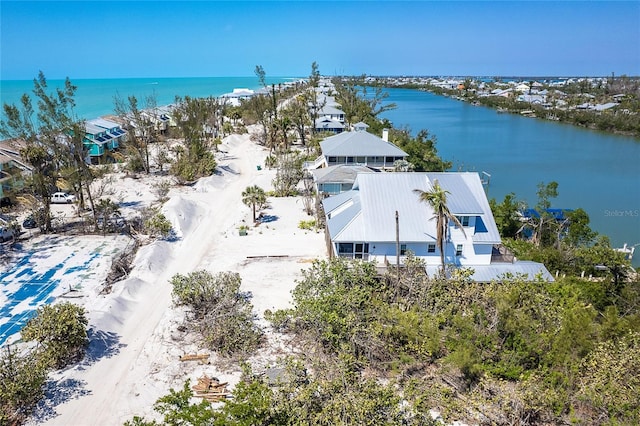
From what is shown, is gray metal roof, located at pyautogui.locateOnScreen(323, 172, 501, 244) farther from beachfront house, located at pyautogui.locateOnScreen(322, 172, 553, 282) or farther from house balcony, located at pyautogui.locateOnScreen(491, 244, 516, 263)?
house balcony, located at pyautogui.locateOnScreen(491, 244, 516, 263)

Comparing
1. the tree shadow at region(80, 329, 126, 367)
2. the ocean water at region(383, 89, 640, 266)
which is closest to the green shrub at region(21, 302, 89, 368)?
the tree shadow at region(80, 329, 126, 367)

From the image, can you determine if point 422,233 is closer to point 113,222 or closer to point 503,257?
point 503,257

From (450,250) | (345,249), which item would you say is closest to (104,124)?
(345,249)

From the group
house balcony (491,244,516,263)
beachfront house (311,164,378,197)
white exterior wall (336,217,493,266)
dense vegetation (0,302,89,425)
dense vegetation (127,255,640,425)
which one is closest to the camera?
dense vegetation (127,255,640,425)

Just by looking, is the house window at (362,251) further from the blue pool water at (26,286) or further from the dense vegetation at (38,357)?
the blue pool water at (26,286)

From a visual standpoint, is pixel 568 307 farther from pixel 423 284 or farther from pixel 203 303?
pixel 203 303

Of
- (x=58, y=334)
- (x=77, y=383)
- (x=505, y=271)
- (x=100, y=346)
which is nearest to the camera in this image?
(x=77, y=383)

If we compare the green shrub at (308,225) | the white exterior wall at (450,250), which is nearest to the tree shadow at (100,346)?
the white exterior wall at (450,250)
